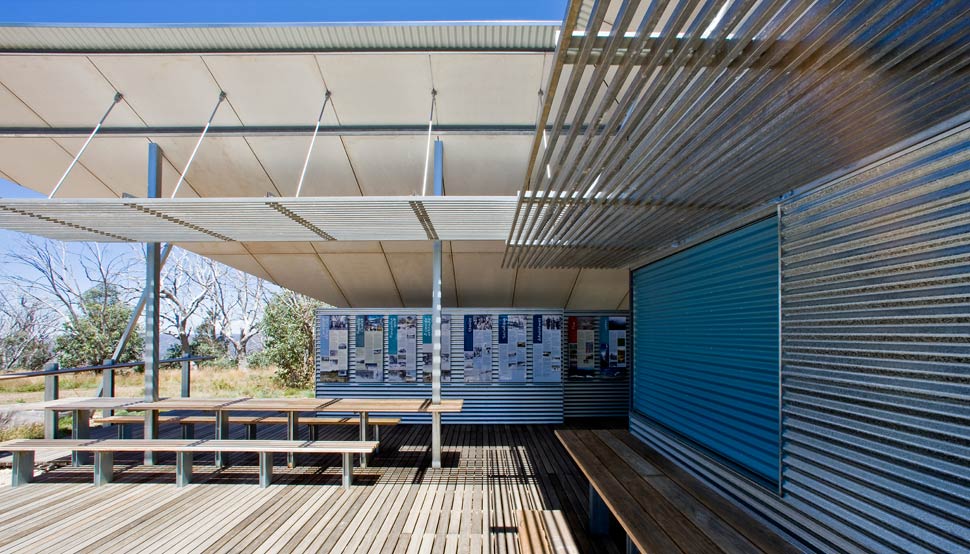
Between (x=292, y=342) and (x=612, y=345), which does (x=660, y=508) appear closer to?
(x=612, y=345)

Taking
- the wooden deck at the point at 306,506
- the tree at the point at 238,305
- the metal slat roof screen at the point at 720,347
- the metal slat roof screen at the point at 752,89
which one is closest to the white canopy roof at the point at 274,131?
the metal slat roof screen at the point at 752,89

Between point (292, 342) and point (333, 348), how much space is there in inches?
330

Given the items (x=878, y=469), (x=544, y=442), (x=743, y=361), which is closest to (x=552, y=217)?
(x=743, y=361)

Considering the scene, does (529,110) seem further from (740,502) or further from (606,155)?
(740,502)

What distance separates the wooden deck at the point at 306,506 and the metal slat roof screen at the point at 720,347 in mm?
1423

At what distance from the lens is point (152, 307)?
6.46 metres

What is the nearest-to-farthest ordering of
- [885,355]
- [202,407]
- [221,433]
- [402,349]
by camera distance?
1. [885,355]
2. [202,407]
3. [221,433]
4. [402,349]

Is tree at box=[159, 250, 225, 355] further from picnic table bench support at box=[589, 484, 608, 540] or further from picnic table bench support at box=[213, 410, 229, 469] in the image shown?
picnic table bench support at box=[589, 484, 608, 540]

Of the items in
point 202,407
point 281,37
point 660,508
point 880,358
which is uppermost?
point 281,37

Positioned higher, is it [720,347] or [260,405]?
[720,347]

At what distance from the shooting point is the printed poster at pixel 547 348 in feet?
27.9

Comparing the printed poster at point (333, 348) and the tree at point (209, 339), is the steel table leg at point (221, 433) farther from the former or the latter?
the tree at point (209, 339)

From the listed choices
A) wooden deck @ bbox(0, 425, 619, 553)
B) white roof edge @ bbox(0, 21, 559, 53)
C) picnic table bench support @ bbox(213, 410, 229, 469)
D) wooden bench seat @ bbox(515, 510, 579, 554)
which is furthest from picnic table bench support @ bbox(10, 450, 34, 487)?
wooden bench seat @ bbox(515, 510, 579, 554)

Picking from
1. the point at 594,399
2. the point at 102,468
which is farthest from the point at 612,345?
the point at 102,468
